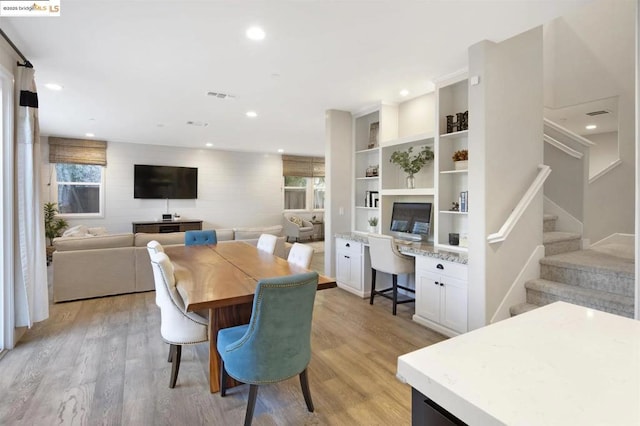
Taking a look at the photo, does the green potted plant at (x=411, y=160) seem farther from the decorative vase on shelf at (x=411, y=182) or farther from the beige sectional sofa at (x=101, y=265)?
the beige sectional sofa at (x=101, y=265)

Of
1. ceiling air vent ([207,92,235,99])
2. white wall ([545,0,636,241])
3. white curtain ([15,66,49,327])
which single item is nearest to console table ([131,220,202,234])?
ceiling air vent ([207,92,235,99])

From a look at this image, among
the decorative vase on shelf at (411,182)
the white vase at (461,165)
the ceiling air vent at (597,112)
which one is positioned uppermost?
the ceiling air vent at (597,112)

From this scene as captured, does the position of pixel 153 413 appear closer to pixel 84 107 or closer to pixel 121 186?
pixel 84 107

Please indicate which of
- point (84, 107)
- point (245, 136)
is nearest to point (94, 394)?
point (84, 107)

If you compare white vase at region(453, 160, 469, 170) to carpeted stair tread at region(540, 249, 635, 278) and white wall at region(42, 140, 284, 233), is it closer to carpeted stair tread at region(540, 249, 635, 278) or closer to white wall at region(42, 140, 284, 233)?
carpeted stair tread at region(540, 249, 635, 278)

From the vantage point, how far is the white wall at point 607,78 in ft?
14.0

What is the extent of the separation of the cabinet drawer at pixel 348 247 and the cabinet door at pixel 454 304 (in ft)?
4.54

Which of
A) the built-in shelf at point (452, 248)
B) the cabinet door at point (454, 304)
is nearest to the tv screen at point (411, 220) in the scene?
the built-in shelf at point (452, 248)

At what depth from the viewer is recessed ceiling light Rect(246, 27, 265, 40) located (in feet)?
8.56

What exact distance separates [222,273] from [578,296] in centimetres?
300

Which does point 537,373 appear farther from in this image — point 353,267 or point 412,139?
point 353,267

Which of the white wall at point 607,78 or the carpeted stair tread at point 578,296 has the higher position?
the white wall at point 607,78

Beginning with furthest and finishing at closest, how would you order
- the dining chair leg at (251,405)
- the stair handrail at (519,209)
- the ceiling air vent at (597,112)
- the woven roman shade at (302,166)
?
the woven roman shade at (302,166) < the ceiling air vent at (597,112) < the stair handrail at (519,209) < the dining chair leg at (251,405)

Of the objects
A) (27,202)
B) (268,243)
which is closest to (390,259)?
(268,243)
